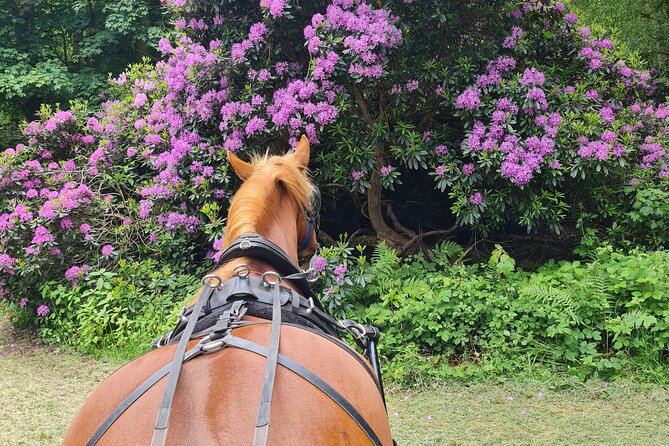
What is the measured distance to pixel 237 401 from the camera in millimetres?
1201

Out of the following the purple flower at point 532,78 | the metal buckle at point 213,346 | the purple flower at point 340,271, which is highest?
the purple flower at point 532,78

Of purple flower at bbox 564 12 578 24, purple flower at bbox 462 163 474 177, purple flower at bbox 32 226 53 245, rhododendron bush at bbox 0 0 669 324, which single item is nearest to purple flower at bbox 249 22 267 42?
rhododendron bush at bbox 0 0 669 324

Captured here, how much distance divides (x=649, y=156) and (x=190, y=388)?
4.98 m

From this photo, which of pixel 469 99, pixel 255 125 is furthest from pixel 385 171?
pixel 255 125

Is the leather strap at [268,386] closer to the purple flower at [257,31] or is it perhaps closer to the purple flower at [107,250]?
the purple flower at [257,31]

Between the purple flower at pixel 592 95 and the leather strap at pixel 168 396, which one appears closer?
the leather strap at pixel 168 396

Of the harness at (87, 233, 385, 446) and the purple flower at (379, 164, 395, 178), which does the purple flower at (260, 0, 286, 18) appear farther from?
the harness at (87, 233, 385, 446)

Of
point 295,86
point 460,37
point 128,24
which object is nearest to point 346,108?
point 295,86

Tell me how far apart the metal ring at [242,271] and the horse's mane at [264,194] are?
0.22 metres

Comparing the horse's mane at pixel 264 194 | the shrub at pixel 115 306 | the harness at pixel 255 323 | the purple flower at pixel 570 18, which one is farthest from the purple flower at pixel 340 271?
the purple flower at pixel 570 18

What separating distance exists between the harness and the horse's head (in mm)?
156

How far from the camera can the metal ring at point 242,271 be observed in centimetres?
172

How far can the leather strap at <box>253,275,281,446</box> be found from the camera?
3.64ft

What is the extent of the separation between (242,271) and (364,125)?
3387 millimetres
